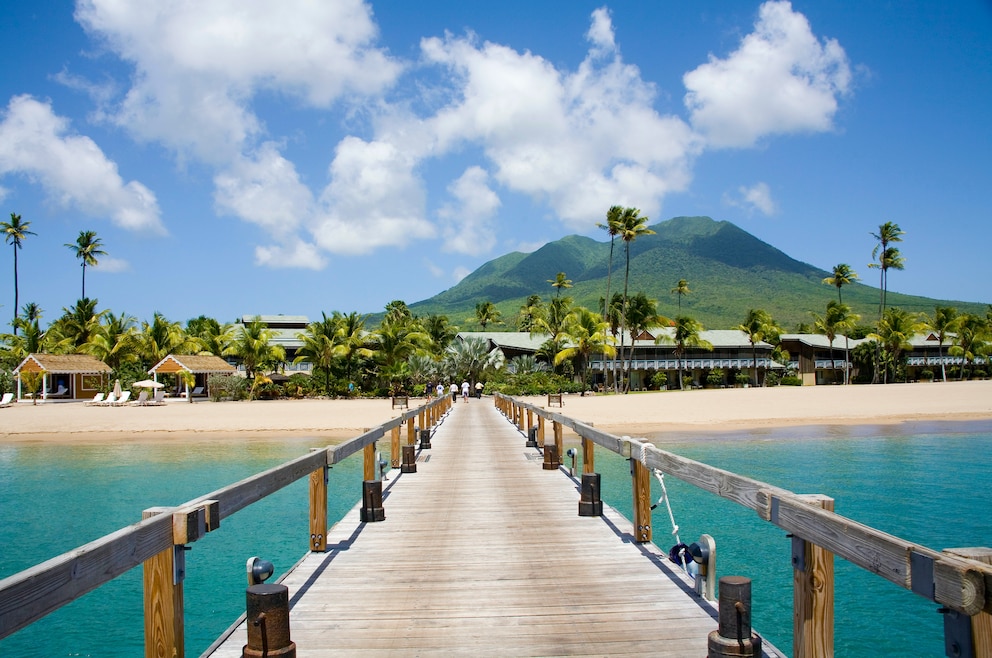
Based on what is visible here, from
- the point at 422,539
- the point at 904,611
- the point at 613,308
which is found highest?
the point at 613,308

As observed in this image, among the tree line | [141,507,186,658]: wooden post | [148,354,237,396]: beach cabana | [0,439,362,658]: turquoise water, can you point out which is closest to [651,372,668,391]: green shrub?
the tree line

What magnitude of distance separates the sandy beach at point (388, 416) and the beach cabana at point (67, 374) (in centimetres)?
1114

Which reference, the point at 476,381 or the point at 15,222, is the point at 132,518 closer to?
the point at 476,381

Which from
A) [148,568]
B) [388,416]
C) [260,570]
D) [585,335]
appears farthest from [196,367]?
[148,568]

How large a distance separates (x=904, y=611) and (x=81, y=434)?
1172 inches

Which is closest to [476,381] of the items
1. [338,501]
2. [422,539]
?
[338,501]

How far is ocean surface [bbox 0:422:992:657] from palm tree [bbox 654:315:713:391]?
114 feet

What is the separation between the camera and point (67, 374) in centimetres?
5394

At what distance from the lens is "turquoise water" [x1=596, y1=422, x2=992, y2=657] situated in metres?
7.29

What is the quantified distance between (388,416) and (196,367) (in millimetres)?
24918

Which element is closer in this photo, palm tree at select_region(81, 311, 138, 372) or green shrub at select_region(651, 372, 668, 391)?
palm tree at select_region(81, 311, 138, 372)

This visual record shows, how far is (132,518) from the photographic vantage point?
12.9 m

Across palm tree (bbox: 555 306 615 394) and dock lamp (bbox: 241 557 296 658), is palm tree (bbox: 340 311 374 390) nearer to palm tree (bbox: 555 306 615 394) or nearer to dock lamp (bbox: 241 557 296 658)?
palm tree (bbox: 555 306 615 394)

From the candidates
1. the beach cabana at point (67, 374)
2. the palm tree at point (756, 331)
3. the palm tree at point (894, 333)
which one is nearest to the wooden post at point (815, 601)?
the beach cabana at point (67, 374)
